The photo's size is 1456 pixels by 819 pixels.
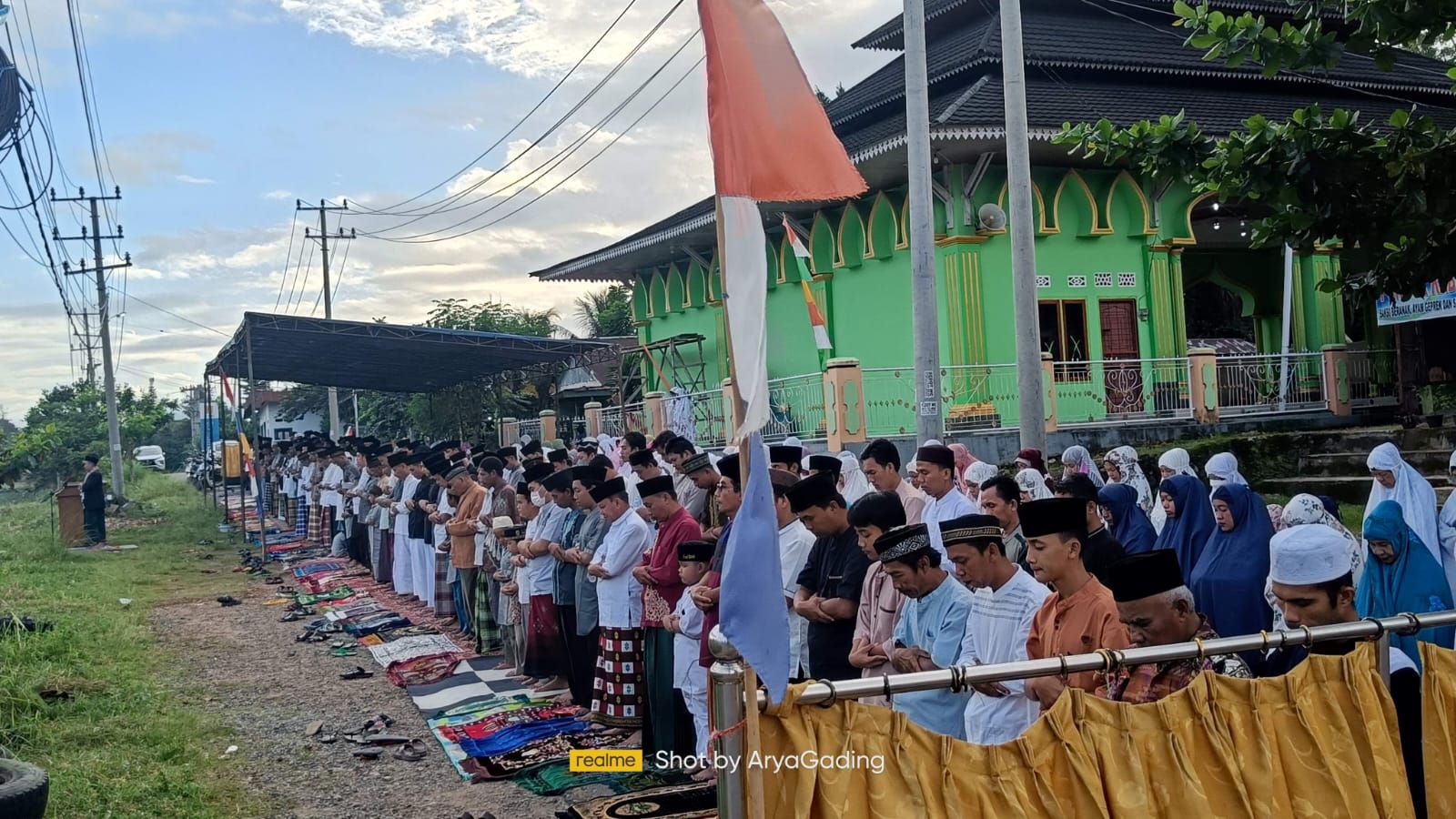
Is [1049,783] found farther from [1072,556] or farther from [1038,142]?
[1038,142]

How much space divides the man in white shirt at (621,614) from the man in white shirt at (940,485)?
1801mm

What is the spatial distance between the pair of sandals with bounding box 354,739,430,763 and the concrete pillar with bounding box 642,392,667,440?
437 inches

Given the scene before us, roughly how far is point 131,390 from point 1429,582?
2365 inches

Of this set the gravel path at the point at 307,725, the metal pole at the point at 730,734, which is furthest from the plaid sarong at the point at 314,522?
the metal pole at the point at 730,734

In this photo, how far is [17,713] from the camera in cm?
725

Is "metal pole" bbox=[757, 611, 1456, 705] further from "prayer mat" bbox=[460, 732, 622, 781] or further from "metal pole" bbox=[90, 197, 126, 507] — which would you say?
"metal pole" bbox=[90, 197, 126, 507]

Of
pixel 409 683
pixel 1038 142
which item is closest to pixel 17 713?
pixel 409 683

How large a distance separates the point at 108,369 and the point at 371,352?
1384cm

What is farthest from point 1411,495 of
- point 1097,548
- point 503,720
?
point 503,720

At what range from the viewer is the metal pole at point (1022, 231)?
9.52 metres

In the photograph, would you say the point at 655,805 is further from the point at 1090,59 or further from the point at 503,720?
the point at 1090,59

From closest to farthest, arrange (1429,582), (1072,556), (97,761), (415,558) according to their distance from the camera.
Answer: (1072,556)
(1429,582)
(97,761)
(415,558)

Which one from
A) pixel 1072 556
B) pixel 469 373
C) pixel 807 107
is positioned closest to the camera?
pixel 807 107

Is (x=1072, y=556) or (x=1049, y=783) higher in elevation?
(x=1072, y=556)
